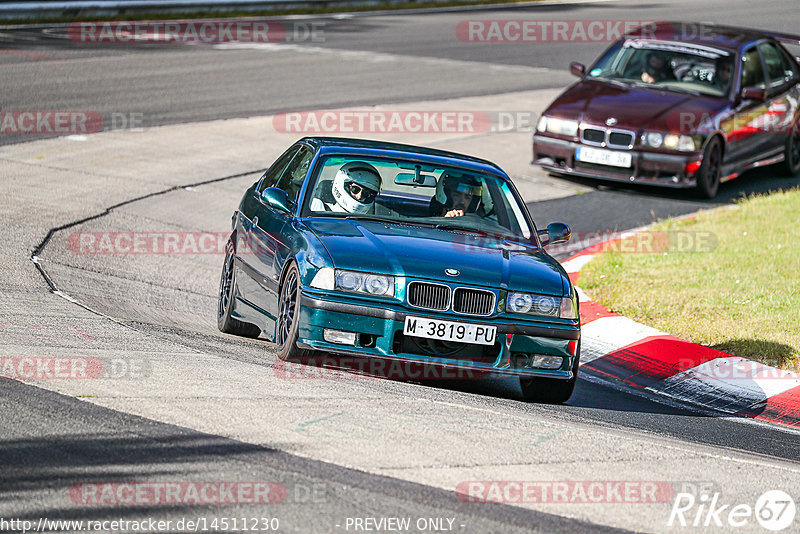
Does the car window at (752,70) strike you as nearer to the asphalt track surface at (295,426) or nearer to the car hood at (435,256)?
the asphalt track surface at (295,426)

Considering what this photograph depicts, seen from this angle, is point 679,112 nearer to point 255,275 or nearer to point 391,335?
point 255,275

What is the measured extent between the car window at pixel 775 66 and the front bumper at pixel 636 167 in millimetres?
2561

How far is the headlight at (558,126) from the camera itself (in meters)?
14.6

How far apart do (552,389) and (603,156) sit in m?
7.69

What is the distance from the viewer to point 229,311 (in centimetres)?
828

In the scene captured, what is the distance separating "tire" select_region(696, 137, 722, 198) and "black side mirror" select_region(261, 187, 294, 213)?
308 inches

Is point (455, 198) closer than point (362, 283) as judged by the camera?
No

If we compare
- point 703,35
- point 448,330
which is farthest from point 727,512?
point 703,35

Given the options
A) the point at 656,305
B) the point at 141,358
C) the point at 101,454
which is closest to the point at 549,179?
the point at 656,305

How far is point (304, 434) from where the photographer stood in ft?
17.2

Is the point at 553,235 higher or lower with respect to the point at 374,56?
higher

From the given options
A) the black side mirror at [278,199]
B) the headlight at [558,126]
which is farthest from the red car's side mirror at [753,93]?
the black side mirror at [278,199]

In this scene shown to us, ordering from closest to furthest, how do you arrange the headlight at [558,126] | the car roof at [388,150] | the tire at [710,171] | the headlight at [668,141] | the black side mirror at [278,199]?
the black side mirror at [278,199], the car roof at [388,150], the headlight at [668,141], the tire at [710,171], the headlight at [558,126]

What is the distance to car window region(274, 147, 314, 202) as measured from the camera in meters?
8.06
